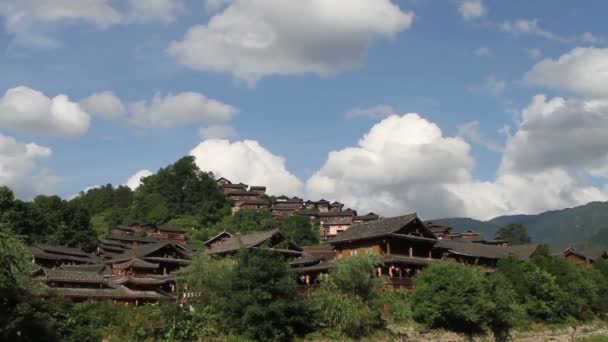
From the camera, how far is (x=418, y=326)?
41.0m

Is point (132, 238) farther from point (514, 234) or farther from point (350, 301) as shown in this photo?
point (514, 234)

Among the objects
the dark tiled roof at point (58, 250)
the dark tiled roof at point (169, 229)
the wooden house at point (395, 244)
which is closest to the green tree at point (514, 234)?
the dark tiled roof at point (169, 229)

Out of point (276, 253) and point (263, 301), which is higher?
point (276, 253)

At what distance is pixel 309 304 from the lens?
37.3 metres

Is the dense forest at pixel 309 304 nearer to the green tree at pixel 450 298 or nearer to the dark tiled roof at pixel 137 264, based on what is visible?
the green tree at pixel 450 298

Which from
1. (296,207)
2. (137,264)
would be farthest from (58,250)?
(296,207)

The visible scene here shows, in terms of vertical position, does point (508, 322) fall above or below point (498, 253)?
below

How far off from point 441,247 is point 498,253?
11.0 m

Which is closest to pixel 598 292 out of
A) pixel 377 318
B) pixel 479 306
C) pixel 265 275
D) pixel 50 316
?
pixel 479 306

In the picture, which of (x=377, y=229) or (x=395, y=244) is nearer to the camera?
(x=395, y=244)

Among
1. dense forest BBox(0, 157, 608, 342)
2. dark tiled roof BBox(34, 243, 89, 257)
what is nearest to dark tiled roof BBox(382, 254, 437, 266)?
dense forest BBox(0, 157, 608, 342)

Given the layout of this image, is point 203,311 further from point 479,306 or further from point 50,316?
point 479,306

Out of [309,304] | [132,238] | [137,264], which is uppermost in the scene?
[132,238]

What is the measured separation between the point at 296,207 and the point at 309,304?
8581 cm
